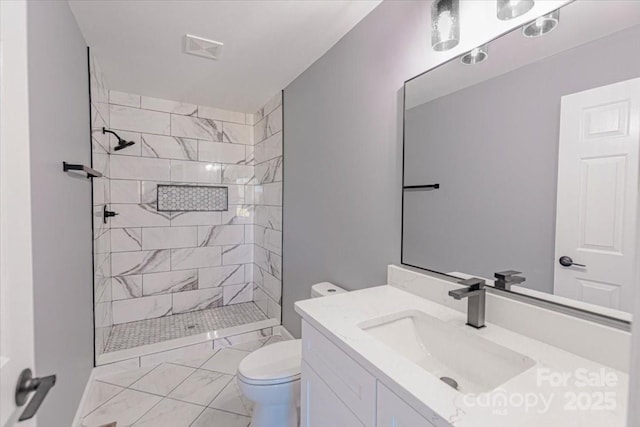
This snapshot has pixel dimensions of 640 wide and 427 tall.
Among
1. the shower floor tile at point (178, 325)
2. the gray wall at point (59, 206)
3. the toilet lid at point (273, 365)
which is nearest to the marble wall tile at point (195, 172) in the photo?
the gray wall at point (59, 206)

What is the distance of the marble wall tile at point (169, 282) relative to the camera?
9.81 ft

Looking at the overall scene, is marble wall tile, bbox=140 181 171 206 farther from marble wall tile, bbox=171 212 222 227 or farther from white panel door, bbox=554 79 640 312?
white panel door, bbox=554 79 640 312

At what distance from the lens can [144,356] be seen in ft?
7.50

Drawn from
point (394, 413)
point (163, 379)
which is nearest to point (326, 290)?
point (394, 413)

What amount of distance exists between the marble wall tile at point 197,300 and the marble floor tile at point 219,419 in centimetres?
158

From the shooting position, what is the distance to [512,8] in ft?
3.27

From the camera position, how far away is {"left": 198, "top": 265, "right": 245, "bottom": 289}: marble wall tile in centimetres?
324

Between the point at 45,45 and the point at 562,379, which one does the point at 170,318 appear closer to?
the point at 45,45

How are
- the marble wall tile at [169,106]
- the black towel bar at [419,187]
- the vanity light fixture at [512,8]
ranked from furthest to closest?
the marble wall tile at [169,106] → the black towel bar at [419,187] → the vanity light fixture at [512,8]

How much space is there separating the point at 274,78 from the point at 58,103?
1.49m

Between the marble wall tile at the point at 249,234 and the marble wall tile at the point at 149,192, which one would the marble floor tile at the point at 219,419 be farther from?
the marble wall tile at the point at 149,192

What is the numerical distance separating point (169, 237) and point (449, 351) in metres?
2.91

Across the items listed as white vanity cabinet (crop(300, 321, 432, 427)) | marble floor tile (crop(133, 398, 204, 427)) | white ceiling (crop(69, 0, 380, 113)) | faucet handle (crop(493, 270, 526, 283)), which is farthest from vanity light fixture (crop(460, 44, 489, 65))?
marble floor tile (crop(133, 398, 204, 427))

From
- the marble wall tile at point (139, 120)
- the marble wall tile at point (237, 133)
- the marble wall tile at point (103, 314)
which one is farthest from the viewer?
the marble wall tile at point (237, 133)
